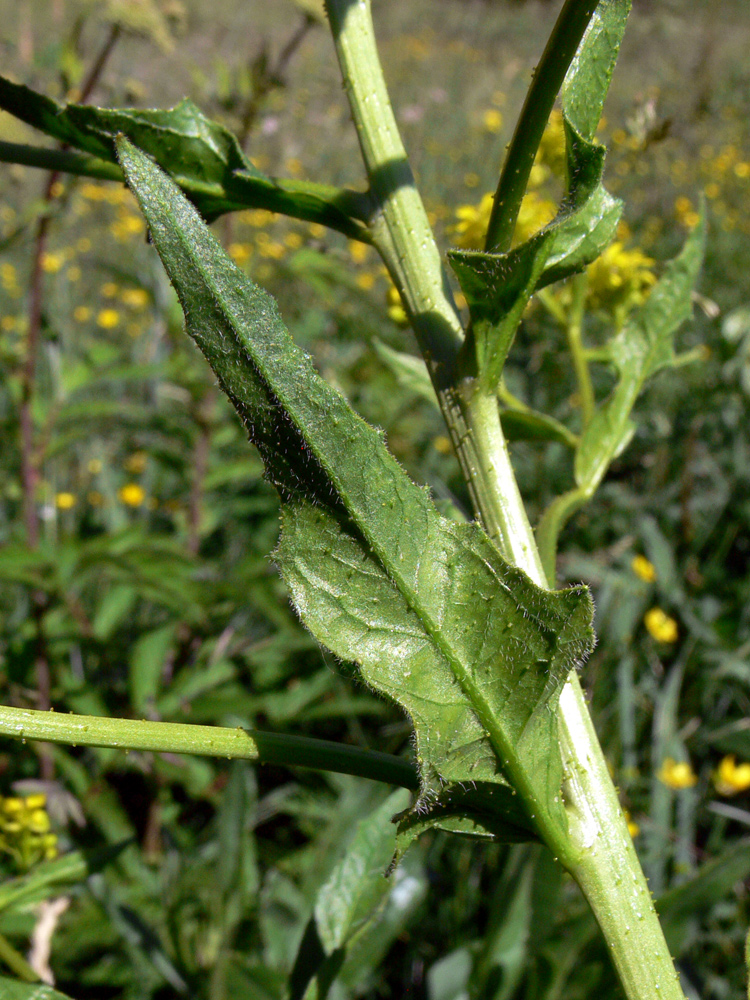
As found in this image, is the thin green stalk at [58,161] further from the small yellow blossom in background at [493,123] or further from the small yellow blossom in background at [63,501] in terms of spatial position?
the small yellow blossom in background at [493,123]

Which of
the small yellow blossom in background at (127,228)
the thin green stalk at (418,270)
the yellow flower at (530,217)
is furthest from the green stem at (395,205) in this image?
the small yellow blossom in background at (127,228)

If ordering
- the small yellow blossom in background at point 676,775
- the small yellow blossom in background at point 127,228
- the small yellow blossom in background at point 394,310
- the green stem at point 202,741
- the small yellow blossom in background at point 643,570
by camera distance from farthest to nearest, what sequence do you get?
the small yellow blossom in background at point 127,228, the small yellow blossom in background at point 643,570, the small yellow blossom in background at point 676,775, the small yellow blossom in background at point 394,310, the green stem at point 202,741

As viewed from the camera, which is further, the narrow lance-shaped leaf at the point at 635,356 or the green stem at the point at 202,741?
the narrow lance-shaped leaf at the point at 635,356

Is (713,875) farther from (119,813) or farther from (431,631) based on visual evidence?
(119,813)

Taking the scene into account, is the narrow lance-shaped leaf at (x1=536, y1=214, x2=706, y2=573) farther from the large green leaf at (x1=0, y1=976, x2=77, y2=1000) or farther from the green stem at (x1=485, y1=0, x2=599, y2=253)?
the large green leaf at (x1=0, y1=976, x2=77, y2=1000)

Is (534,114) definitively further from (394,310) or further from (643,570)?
(643,570)

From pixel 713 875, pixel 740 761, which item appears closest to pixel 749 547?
pixel 740 761
